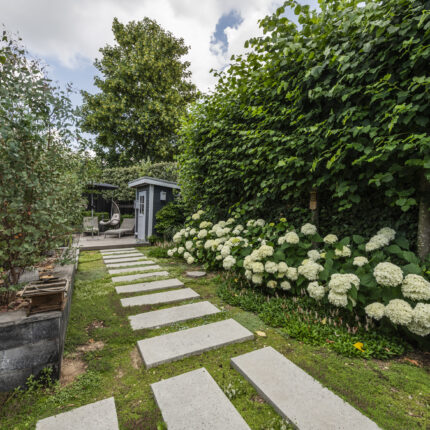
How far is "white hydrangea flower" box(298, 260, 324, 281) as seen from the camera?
247cm

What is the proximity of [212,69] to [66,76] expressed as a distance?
2700 millimetres

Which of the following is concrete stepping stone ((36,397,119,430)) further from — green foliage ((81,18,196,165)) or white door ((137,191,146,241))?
green foliage ((81,18,196,165))

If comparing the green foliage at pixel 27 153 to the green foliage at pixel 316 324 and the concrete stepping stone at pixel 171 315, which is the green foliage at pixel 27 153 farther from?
the green foliage at pixel 316 324

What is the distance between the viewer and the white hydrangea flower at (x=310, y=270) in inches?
97.2

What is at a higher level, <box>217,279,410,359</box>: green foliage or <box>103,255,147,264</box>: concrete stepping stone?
<box>217,279,410,359</box>: green foliage

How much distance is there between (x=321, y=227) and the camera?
342 cm

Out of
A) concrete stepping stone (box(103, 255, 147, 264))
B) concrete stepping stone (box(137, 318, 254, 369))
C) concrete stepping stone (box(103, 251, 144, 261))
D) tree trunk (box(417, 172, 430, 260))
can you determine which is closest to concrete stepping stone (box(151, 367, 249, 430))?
concrete stepping stone (box(137, 318, 254, 369))

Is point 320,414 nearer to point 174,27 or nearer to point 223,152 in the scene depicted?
point 223,152

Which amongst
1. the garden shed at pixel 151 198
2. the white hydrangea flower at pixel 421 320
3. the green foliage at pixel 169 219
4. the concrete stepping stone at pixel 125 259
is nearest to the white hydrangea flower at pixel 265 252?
the white hydrangea flower at pixel 421 320

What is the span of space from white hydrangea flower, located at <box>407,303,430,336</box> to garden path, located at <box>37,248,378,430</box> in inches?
35.6

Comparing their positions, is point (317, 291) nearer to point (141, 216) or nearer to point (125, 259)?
point (125, 259)

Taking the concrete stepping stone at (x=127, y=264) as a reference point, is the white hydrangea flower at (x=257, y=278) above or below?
above

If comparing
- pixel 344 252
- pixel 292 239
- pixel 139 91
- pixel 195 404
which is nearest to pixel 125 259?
pixel 292 239

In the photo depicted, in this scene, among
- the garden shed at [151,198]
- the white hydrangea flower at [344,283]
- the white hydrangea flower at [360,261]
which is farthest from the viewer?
the garden shed at [151,198]
